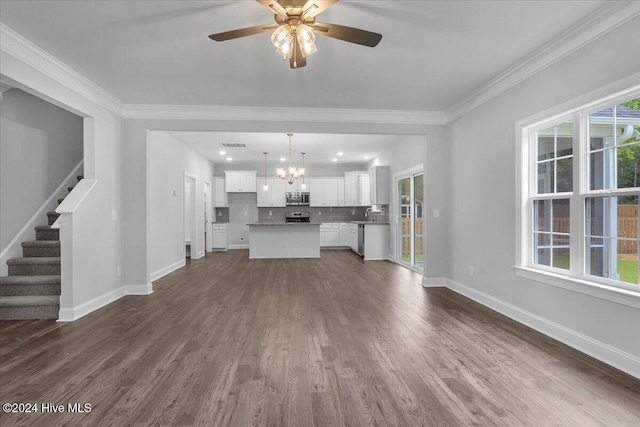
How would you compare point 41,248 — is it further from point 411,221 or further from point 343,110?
point 411,221

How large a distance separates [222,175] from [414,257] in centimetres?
667

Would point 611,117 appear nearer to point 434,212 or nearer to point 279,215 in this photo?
point 434,212

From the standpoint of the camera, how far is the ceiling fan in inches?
79.4

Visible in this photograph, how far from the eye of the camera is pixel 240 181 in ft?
33.2

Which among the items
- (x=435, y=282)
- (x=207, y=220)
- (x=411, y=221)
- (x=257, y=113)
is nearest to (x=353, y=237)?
(x=411, y=221)

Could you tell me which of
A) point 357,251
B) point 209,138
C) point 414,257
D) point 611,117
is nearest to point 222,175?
point 209,138

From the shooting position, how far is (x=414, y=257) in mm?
6840

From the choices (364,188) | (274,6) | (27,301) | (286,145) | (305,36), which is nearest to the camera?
(274,6)

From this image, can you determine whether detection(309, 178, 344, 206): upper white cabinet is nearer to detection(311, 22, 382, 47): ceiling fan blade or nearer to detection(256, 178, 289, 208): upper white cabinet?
detection(256, 178, 289, 208): upper white cabinet

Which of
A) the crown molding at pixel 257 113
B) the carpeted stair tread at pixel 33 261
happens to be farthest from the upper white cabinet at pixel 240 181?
the carpeted stair tread at pixel 33 261

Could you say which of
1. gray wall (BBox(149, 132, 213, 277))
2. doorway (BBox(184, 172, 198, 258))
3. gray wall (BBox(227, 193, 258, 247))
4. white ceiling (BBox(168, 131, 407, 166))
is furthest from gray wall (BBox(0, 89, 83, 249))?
gray wall (BBox(227, 193, 258, 247))

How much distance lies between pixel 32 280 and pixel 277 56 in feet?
12.9

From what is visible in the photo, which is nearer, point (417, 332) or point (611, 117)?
point (611, 117)

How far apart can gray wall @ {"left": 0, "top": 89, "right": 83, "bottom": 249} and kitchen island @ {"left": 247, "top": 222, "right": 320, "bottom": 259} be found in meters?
4.16
